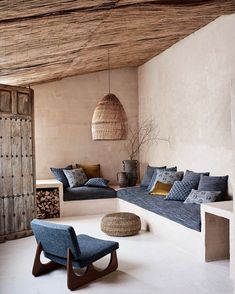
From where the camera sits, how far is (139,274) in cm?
378

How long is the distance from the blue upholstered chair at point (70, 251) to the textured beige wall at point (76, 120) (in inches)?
159

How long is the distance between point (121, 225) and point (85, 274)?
1676 mm

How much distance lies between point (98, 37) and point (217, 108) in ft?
6.49

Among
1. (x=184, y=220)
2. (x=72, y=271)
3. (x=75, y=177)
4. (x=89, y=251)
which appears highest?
(x=75, y=177)

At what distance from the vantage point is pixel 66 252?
3.55 metres

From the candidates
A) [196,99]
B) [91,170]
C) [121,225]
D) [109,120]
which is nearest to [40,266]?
[121,225]

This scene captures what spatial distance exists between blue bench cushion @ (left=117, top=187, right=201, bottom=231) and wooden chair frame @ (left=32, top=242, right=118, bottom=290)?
107 centimetres

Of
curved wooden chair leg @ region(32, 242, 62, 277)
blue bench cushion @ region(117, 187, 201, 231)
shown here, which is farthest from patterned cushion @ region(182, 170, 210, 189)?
curved wooden chair leg @ region(32, 242, 62, 277)

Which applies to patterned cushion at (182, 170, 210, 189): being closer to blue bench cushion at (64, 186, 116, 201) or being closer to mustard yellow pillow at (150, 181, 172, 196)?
mustard yellow pillow at (150, 181, 172, 196)

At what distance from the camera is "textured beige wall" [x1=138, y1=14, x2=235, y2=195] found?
514cm

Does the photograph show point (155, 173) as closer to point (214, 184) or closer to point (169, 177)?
point (169, 177)

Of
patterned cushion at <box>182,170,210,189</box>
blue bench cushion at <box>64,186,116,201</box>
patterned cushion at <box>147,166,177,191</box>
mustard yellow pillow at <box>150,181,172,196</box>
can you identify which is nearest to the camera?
patterned cushion at <box>182,170,210,189</box>

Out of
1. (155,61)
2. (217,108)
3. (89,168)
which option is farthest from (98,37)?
(89,168)

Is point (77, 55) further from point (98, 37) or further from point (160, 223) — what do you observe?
point (160, 223)
